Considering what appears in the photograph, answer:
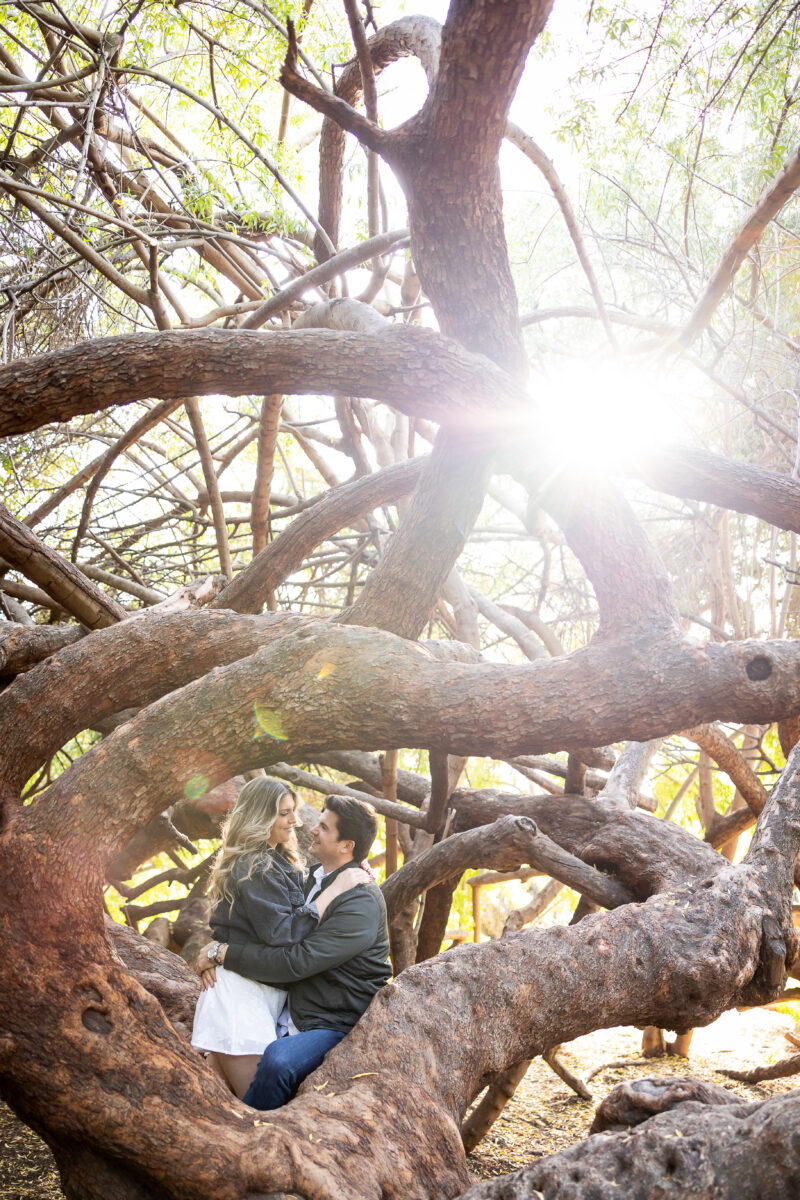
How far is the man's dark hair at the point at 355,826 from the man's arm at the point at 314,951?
24 centimetres

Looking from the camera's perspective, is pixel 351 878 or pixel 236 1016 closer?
pixel 236 1016

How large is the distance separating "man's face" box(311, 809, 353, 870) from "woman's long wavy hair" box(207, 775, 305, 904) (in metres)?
0.14

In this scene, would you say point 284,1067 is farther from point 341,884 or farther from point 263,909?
point 341,884

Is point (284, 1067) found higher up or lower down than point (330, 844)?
lower down

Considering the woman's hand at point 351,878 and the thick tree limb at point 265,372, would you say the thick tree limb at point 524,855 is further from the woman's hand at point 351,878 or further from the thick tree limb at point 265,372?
the thick tree limb at point 265,372

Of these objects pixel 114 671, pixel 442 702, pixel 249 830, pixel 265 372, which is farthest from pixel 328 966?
pixel 265 372

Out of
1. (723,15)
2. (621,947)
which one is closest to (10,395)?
(621,947)

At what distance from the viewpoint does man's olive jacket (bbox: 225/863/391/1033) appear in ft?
7.79

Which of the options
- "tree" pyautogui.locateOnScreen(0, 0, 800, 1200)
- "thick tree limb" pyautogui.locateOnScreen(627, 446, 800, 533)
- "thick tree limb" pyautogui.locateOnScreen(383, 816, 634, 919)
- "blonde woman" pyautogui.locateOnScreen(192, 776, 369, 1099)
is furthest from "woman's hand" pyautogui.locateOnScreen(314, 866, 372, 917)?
"thick tree limb" pyautogui.locateOnScreen(627, 446, 800, 533)

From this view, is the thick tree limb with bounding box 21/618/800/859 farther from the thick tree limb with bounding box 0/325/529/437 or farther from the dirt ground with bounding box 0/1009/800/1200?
the dirt ground with bounding box 0/1009/800/1200

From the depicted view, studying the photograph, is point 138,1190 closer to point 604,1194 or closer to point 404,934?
point 604,1194

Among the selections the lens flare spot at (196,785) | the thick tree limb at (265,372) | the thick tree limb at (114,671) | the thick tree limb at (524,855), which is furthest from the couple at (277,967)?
the thick tree limb at (265,372)

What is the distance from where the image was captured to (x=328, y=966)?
93.3 inches

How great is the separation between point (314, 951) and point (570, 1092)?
3.72 meters
